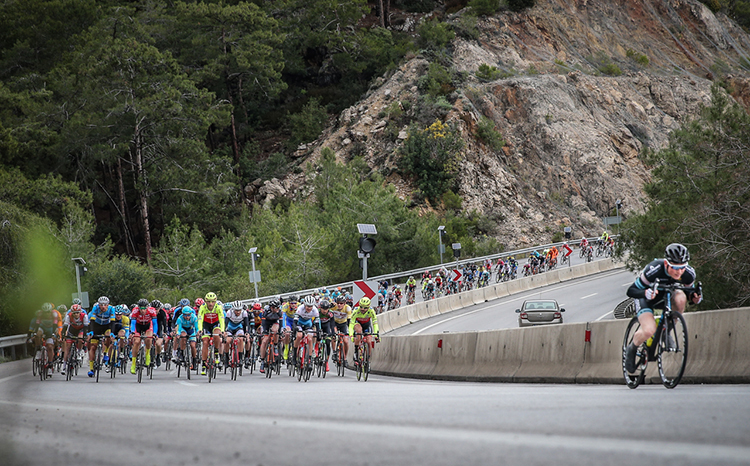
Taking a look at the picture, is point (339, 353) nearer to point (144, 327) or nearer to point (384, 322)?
point (144, 327)

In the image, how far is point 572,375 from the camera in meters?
11.4

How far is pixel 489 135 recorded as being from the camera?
64125 millimetres

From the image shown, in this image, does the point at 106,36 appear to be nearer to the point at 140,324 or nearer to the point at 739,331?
the point at 140,324

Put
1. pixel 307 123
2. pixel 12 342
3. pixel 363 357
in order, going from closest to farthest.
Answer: pixel 363 357 → pixel 12 342 → pixel 307 123

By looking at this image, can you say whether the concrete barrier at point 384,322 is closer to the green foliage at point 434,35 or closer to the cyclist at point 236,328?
the cyclist at point 236,328

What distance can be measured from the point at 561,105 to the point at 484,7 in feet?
44.0

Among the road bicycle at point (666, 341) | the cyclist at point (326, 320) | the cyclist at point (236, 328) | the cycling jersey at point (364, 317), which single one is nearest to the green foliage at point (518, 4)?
the cyclist at point (236, 328)

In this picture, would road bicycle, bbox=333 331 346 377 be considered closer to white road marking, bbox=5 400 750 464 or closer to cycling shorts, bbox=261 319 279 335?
cycling shorts, bbox=261 319 279 335

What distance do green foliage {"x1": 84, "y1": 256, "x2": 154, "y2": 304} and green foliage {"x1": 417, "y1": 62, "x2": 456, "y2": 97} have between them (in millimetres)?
33148

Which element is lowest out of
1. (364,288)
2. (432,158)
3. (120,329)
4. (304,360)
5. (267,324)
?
(304,360)

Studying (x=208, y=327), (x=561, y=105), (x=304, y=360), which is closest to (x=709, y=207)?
(x=304, y=360)

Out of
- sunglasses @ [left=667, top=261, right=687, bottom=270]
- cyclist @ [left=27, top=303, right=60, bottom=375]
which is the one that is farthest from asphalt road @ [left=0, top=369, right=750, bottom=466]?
cyclist @ [left=27, top=303, right=60, bottom=375]

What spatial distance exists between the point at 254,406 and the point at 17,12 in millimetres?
58975

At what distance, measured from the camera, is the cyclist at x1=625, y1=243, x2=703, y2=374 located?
8.00 m
